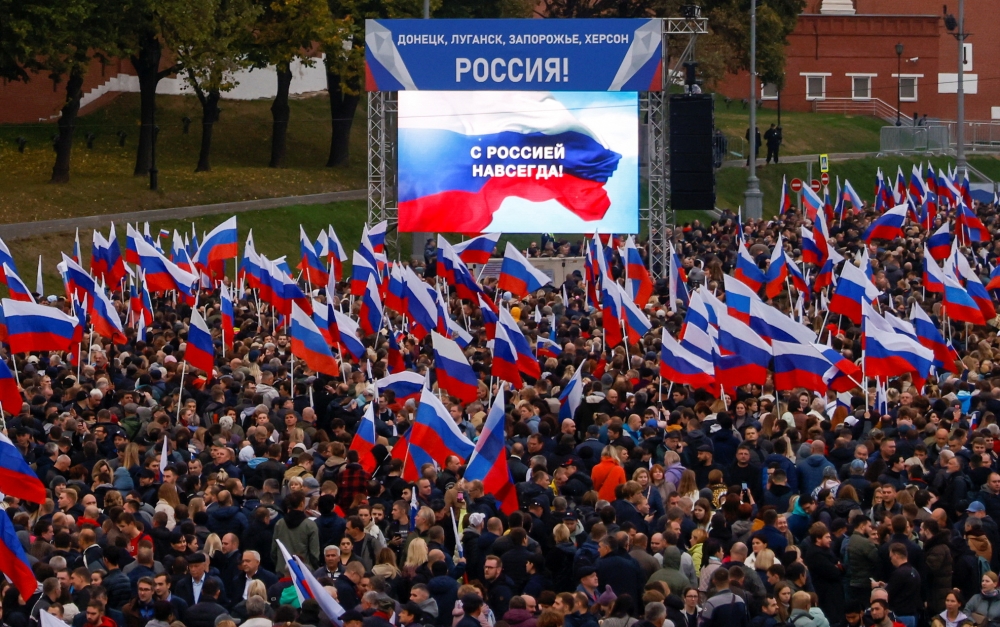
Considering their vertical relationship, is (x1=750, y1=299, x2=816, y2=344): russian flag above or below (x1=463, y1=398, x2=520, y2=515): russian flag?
above

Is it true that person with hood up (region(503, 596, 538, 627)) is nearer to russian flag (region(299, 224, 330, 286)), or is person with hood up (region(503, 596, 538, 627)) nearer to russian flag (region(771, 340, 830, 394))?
russian flag (region(771, 340, 830, 394))

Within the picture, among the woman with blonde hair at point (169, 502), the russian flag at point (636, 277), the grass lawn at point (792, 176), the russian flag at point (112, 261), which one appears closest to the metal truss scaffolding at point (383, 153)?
the russian flag at point (112, 261)

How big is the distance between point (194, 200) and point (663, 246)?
1461 cm

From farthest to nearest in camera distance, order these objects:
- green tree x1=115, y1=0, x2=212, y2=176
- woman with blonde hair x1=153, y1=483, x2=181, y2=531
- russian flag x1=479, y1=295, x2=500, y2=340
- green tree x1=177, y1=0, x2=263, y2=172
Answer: green tree x1=177, y1=0, x2=263, y2=172, green tree x1=115, y1=0, x2=212, y2=176, russian flag x1=479, y1=295, x2=500, y2=340, woman with blonde hair x1=153, y1=483, x2=181, y2=531

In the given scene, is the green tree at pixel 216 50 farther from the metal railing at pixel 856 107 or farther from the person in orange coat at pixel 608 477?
the metal railing at pixel 856 107

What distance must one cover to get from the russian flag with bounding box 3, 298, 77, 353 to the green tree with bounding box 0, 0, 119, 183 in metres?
21.9

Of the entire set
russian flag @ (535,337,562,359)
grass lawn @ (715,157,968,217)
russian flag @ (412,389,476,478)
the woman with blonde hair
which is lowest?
grass lawn @ (715,157,968,217)

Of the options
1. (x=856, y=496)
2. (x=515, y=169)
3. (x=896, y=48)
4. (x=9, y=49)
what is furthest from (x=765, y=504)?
(x=896, y=48)

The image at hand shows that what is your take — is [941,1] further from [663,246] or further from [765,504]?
[765,504]

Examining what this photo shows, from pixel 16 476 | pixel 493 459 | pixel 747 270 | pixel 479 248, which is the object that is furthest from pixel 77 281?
pixel 16 476

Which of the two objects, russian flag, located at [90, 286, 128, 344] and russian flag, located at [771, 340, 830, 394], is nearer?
Answer: russian flag, located at [771, 340, 830, 394]

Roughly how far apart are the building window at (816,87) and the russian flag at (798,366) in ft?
206

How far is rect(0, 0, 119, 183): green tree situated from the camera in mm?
39750

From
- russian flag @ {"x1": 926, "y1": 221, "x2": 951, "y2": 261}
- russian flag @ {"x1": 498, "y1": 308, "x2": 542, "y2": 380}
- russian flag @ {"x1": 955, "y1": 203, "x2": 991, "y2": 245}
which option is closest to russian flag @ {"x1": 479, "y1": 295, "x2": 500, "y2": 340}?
russian flag @ {"x1": 498, "y1": 308, "x2": 542, "y2": 380}
